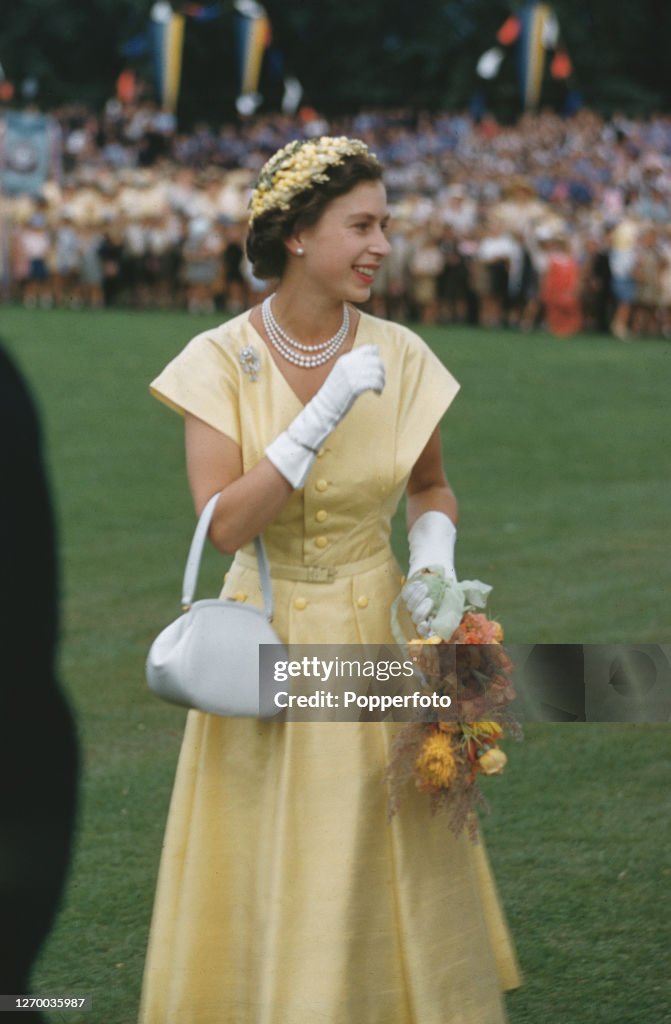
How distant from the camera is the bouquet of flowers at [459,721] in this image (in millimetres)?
3479

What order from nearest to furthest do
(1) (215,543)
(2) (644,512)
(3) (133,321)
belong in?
1. (1) (215,543)
2. (2) (644,512)
3. (3) (133,321)

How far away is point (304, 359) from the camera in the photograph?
3.69m

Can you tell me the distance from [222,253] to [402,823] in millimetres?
22871

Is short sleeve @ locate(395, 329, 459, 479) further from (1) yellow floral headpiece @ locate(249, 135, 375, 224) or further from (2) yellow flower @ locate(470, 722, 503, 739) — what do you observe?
(2) yellow flower @ locate(470, 722, 503, 739)

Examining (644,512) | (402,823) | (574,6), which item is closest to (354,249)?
(402,823)

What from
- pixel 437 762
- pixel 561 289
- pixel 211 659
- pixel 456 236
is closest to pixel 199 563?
pixel 211 659

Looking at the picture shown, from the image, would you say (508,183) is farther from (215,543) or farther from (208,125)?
(215,543)

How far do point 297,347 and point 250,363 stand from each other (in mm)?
115

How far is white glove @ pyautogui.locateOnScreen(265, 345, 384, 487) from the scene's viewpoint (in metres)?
3.37

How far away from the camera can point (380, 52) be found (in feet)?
145

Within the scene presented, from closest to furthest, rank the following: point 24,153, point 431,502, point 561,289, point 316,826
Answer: point 316,826 < point 431,502 < point 561,289 < point 24,153

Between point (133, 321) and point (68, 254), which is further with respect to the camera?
point (68, 254)

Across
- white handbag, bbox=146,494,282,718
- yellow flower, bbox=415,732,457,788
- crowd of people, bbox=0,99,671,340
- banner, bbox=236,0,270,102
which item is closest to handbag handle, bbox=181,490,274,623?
white handbag, bbox=146,494,282,718

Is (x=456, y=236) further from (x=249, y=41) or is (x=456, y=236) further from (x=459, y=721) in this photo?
(x=459, y=721)
